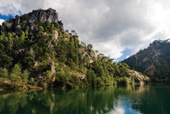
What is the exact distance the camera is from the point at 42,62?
102 m

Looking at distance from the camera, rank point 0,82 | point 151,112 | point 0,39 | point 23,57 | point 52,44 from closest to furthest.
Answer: point 151,112 < point 0,82 < point 23,57 < point 0,39 < point 52,44

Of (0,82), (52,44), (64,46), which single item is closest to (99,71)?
(64,46)

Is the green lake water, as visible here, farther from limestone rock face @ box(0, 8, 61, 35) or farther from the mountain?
limestone rock face @ box(0, 8, 61, 35)

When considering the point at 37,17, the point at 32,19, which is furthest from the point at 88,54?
the point at 32,19

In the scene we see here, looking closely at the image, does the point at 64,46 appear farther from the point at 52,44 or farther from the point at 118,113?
the point at 118,113

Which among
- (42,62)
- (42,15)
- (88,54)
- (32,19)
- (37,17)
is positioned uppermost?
(42,15)

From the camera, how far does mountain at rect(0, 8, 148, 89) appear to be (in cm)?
8280

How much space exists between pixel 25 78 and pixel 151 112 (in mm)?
77470

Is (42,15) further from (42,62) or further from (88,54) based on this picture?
(42,62)

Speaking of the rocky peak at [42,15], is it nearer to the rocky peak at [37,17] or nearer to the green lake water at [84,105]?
the rocky peak at [37,17]

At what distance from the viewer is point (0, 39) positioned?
117875 millimetres

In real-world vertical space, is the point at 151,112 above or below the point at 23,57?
below

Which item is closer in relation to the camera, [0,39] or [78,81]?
[78,81]

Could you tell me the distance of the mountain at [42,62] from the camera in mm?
82800
